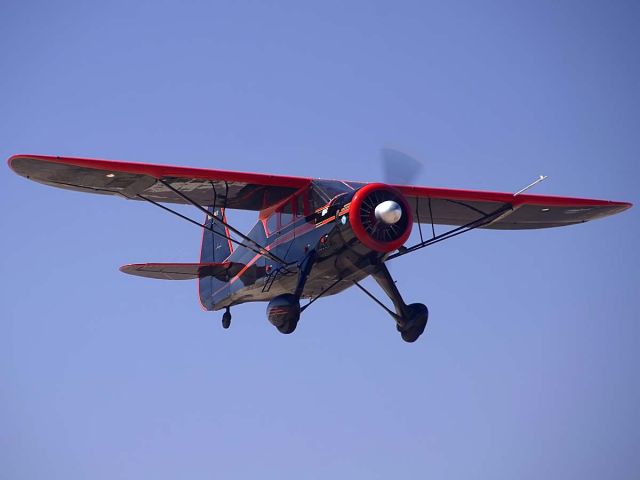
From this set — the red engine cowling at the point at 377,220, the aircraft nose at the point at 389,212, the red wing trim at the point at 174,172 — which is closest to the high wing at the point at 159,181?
the red wing trim at the point at 174,172

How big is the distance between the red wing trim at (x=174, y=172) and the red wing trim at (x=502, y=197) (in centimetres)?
206

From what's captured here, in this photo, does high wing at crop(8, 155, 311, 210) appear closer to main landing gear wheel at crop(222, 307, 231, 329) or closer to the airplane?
the airplane

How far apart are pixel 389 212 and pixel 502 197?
14.9ft

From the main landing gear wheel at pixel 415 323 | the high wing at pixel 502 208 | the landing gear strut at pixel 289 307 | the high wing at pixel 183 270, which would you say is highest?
the high wing at pixel 183 270

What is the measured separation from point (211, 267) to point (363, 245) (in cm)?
522

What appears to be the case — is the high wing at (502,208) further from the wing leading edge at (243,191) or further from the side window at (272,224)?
the side window at (272,224)

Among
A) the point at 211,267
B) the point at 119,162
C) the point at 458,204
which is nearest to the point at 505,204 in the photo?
the point at 458,204

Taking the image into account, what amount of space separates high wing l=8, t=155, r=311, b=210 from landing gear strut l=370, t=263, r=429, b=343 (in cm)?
242

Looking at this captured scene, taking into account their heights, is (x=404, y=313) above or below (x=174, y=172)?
below

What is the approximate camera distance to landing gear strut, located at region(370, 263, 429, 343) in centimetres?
1941

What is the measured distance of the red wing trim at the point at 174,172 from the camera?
1744 cm

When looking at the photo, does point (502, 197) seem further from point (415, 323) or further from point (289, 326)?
point (289, 326)

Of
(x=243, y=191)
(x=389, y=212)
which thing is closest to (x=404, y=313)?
(x=389, y=212)

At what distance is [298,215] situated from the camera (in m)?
18.7
